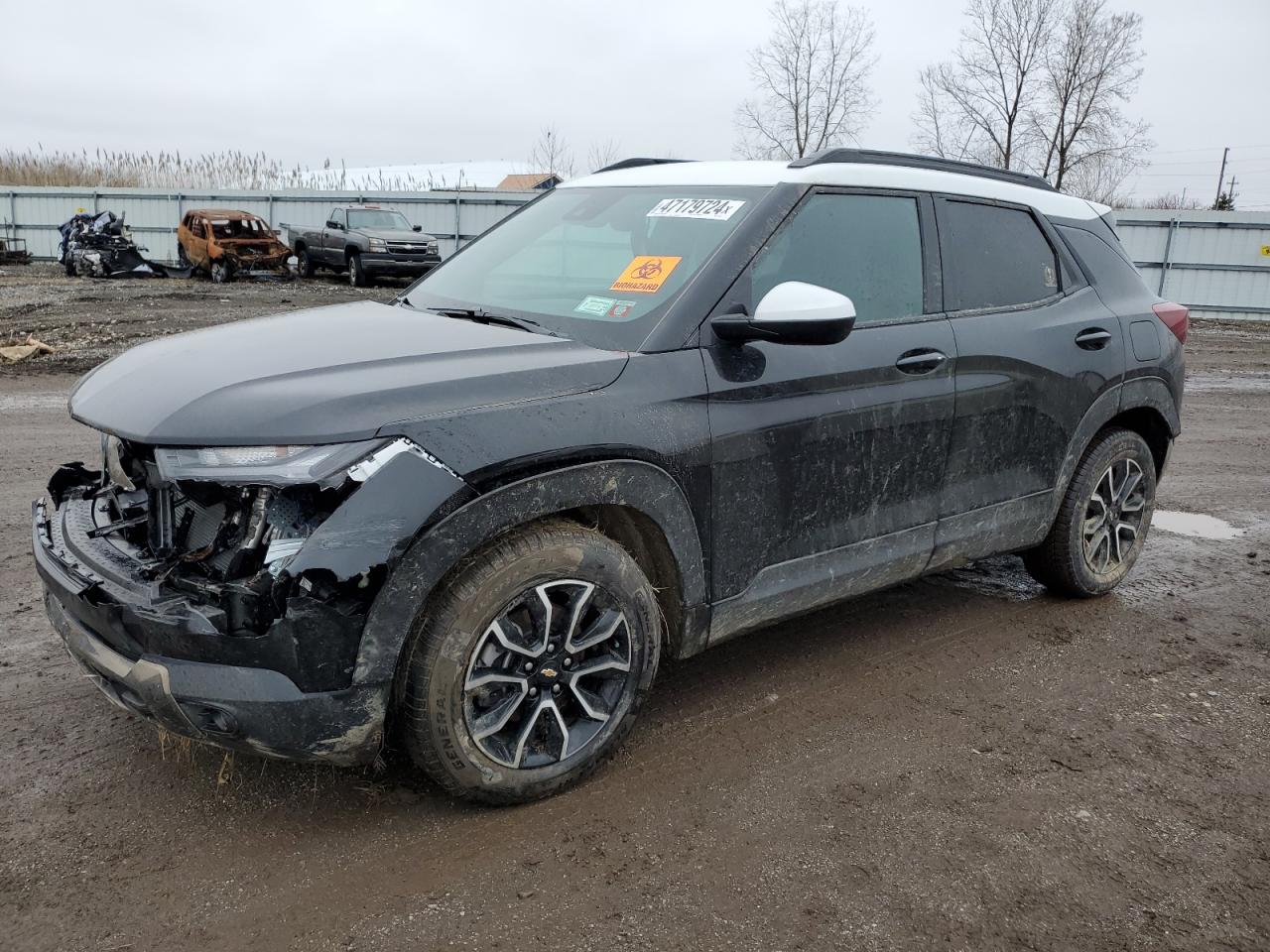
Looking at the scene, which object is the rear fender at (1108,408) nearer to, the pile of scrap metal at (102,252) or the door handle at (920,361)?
the door handle at (920,361)

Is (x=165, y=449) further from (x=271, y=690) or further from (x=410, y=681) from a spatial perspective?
(x=410, y=681)

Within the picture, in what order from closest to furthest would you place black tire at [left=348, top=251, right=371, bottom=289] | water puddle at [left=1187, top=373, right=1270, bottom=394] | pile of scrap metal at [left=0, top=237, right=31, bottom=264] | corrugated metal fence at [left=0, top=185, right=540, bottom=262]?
1. water puddle at [left=1187, top=373, right=1270, bottom=394]
2. black tire at [left=348, top=251, right=371, bottom=289]
3. corrugated metal fence at [left=0, top=185, right=540, bottom=262]
4. pile of scrap metal at [left=0, top=237, right=31, bottom=264]

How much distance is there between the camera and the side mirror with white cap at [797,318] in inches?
115

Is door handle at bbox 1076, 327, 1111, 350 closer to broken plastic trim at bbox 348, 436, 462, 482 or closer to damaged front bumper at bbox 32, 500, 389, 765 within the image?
broken plastic trim at bbox 348, 436, 462, 482

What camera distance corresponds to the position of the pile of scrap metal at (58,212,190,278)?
917 inches

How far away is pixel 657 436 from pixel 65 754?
210 centimetres

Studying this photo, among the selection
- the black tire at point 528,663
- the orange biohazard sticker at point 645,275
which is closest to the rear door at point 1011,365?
the orange biohazard sticker at point 645,275

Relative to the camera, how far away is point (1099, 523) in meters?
4.59

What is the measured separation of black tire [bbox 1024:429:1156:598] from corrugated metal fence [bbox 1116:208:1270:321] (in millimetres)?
20988

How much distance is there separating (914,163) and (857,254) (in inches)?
24.6

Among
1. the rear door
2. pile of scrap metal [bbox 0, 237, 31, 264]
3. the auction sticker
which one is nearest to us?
the auction sticker

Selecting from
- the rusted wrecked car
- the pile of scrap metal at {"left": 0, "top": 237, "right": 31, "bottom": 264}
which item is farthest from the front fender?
the pile of scrap metal at {"left": 0, "top": 237, "right": 31, "bottom": 264}

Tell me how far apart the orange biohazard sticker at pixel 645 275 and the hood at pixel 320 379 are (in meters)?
0.35

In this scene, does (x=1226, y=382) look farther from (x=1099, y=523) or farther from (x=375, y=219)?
Answer: (x=375, y=219)
